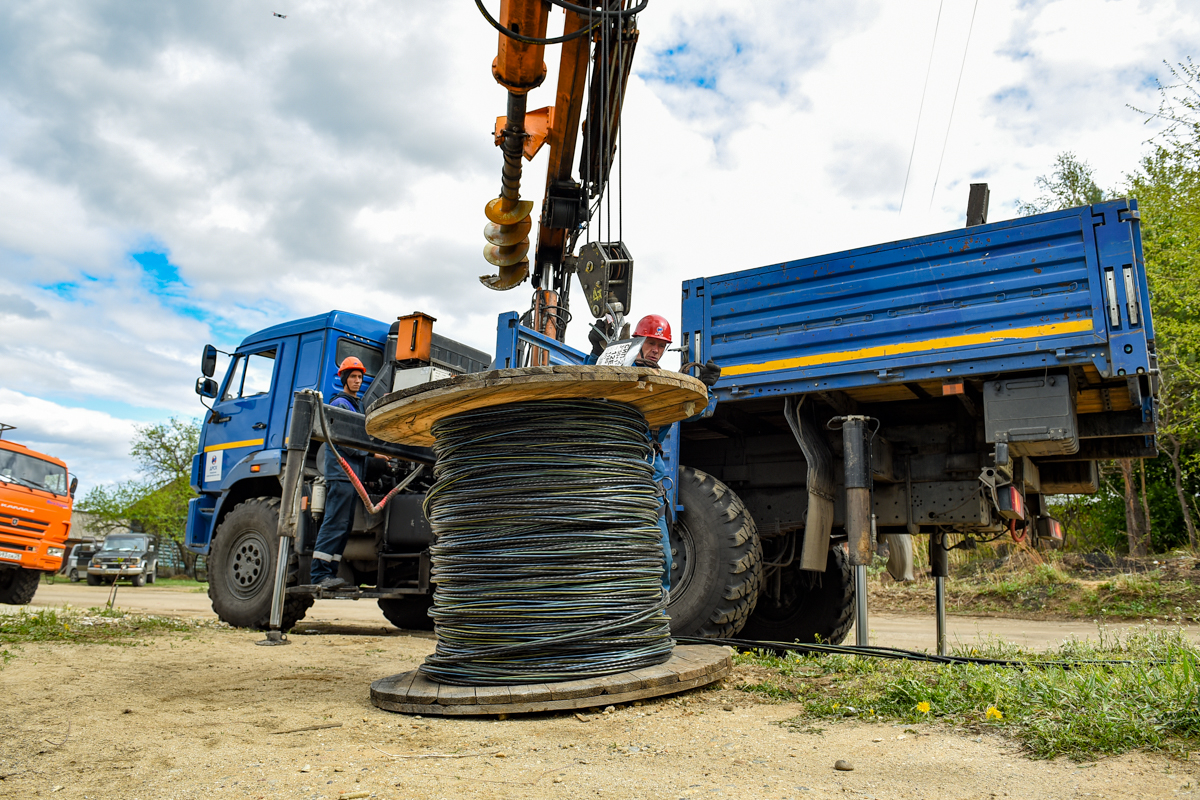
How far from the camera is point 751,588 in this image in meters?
5.69

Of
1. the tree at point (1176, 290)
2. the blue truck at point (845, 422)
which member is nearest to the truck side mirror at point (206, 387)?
the blue truck at point (845, 422)

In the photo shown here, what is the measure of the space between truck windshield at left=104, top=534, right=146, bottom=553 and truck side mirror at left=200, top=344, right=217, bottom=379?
1895 cm

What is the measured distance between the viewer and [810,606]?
6.93 metres

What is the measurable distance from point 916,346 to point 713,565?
2.03 m

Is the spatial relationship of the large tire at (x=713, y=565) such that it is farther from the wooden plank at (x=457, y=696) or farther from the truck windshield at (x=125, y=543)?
the truck windshield at (x=125, y=543)

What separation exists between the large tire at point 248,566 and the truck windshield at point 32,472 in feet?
23.6

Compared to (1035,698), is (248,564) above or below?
above

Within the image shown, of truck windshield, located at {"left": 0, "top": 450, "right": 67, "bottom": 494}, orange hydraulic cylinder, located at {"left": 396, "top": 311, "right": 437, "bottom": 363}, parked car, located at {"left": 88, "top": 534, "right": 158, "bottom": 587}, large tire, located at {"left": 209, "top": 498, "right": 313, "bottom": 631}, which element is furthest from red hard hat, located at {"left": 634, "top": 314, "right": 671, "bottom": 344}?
parked car, located at {"left": 88, "top": 534, "right": 158, "bottom": 587}

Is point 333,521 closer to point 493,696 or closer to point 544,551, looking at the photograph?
point 544,551

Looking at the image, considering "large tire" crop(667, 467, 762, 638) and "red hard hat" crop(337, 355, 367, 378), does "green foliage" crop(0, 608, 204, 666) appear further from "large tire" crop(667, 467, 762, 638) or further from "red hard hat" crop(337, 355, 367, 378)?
"large tire" crop(667, 467, 762, 638)

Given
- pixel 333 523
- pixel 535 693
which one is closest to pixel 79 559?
pixel 333 523

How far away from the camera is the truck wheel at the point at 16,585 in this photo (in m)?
12.2

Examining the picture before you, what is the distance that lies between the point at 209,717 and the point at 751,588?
3.68m

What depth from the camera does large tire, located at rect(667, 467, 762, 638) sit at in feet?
18.3
